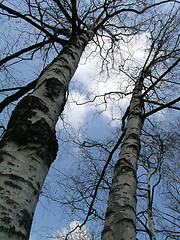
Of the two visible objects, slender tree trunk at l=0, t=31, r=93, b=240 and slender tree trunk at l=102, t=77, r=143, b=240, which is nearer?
slender tree trunk at l=0, t=31, r=93, b=240

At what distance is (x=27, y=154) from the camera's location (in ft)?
2.82

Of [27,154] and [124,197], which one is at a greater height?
[124,197]

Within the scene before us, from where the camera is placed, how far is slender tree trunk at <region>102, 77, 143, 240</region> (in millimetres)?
1274

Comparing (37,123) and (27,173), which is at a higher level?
(37,123)

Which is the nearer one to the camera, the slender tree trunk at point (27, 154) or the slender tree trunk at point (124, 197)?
the slender tree trunk at point (27, 154)

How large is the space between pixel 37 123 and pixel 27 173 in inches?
11.6

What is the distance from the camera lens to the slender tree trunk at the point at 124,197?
1274mm

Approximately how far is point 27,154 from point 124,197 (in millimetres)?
1037

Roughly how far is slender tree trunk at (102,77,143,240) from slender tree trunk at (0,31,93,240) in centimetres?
76

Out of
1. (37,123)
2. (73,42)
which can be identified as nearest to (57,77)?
(37,123)

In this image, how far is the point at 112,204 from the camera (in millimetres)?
1502

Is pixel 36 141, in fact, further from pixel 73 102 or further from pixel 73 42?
pixel 73 102

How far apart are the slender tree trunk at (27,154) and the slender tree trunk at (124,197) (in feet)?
2.50

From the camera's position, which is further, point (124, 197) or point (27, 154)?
point (124, 197)
